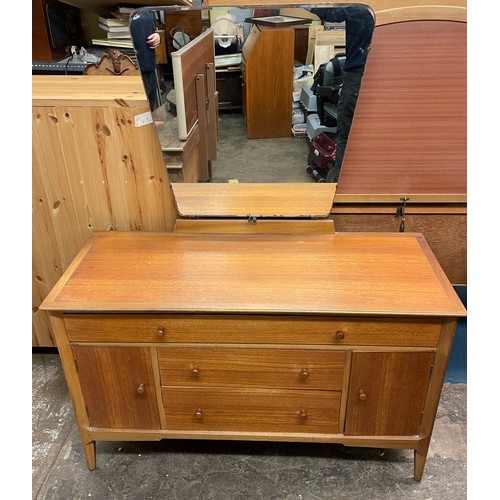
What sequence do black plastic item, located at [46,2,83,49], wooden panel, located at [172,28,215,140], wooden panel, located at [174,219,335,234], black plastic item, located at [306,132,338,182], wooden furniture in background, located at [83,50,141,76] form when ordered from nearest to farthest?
wooden panel, located at [172,28,215,140], black plastic item, located at [306,132,338,182], wooden panel, located at [174,219,335,234], wooden furniture in background, located at [83,50,141,76], black plastic item, located at [46,2,83,49]

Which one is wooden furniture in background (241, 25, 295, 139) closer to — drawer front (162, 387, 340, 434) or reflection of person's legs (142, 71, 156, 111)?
reflection of person's legs (142, 71, 156, 111)

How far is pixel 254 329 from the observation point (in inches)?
51.9

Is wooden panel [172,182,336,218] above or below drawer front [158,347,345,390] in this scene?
above

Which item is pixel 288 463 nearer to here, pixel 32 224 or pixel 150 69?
pixel 32 224

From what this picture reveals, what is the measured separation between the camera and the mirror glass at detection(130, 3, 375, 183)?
4.38 feet

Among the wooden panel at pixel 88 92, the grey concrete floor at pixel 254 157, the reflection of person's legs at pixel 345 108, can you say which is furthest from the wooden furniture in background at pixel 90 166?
the reflection of person's legs at pixel 345 108

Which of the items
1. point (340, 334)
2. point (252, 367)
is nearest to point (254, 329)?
point (252, 367)

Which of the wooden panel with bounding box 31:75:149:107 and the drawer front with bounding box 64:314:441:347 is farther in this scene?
the wooden panel with bounding box 31:75:149:107

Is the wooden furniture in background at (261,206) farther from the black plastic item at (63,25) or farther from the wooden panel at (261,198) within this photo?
the black plastic item at (63,25)

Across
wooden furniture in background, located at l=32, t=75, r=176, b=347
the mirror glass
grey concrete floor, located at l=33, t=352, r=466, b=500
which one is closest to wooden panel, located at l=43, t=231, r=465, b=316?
wooden furniture in background, located at l=32, t=75, r=176, b=347

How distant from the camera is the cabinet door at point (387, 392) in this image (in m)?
1.35

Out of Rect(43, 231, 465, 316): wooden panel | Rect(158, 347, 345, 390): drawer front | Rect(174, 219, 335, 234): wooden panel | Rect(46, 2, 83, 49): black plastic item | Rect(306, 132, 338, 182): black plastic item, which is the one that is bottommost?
Rect(158, 347, 345, 390): drawer front

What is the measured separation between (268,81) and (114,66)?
0.79m

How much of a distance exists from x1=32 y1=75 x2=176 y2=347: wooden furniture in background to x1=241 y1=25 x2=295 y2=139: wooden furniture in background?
0.36m
